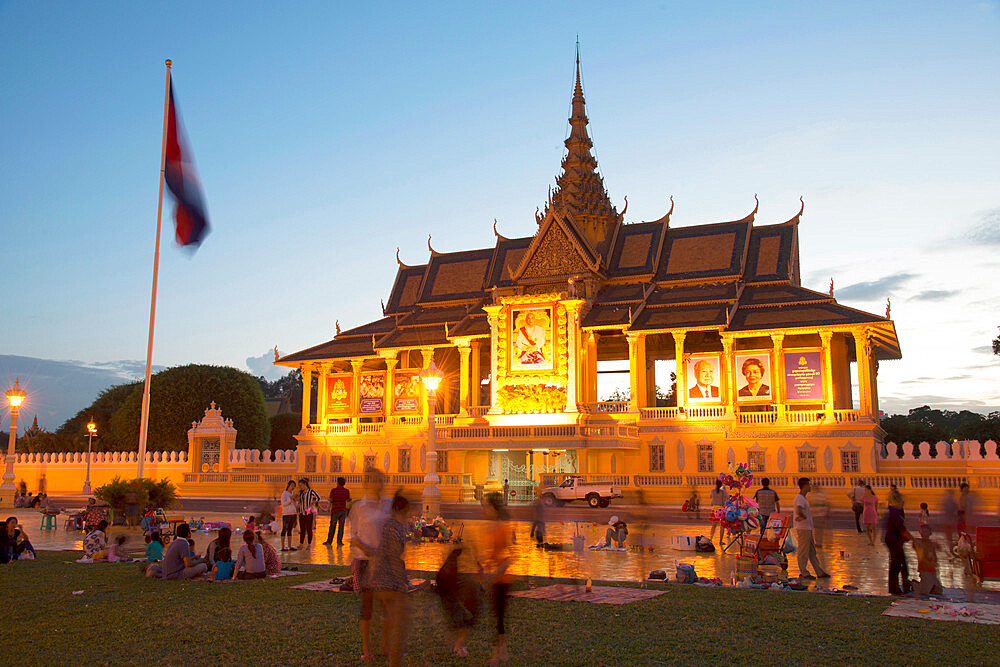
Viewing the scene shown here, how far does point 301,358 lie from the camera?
50.3 metres

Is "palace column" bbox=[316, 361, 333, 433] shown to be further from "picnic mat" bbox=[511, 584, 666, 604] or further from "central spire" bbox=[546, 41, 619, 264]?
"picnic mat" bbox=[511, 584, 666, 604]

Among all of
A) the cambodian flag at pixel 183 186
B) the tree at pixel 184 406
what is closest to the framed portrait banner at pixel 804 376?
the cambodian flag at pixel 183 186

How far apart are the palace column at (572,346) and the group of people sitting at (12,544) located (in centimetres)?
2806

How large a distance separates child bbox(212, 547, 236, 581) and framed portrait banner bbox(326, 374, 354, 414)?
3529 cm

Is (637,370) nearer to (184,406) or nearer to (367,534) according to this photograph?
(184,406)

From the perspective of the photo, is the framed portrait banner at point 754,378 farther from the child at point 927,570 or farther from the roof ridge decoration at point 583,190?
the child at point 927,570

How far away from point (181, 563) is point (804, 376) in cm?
3190

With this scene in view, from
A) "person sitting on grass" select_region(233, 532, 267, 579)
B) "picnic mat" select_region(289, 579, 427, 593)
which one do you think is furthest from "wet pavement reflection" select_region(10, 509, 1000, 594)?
"person sitting on grass" select_region(233, 532, 267, 579)

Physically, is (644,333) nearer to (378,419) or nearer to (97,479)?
(378,419)

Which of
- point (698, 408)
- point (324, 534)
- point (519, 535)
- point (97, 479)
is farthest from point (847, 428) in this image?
point (97, 479)

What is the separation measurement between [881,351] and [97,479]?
42047mm

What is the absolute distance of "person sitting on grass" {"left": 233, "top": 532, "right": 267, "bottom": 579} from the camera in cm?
1435

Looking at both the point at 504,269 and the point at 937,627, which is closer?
the point at 937,627

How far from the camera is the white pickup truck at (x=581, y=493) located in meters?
33.6
